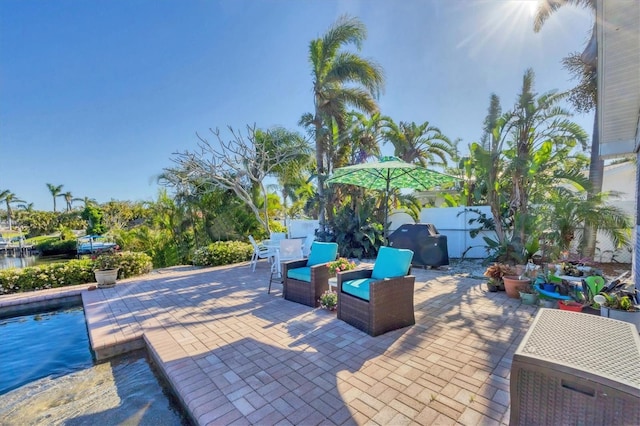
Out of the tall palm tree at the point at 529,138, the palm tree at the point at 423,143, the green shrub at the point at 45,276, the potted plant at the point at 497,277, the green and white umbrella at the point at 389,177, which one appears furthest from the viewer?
the palm tree at the point at 423,143

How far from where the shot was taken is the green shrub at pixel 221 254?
31.0ft

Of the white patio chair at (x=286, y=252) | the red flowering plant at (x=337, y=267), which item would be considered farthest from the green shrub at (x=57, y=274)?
the red flowering plant at (x=337, y=267)

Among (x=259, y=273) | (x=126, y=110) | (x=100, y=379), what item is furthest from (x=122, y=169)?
(x=100, y=379)

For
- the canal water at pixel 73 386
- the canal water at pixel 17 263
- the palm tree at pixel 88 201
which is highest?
the palm tree at pixel 88 201

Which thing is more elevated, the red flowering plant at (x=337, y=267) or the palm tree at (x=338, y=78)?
the palm tree at (x=338, y=78)

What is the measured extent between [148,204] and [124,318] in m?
10.1

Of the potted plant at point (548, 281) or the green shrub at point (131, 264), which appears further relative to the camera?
the green shrub at point (131, 264)

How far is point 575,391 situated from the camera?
5.16 feet

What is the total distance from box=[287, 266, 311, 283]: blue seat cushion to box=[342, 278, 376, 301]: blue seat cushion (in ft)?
3.22

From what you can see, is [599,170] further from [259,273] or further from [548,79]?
[259,273]

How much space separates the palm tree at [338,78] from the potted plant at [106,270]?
642 centimetres

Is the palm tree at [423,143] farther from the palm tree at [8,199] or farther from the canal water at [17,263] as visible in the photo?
the palm tree at [8,199]

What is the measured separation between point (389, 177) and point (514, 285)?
3.11 meters

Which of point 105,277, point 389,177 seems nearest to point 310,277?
point 389,177
